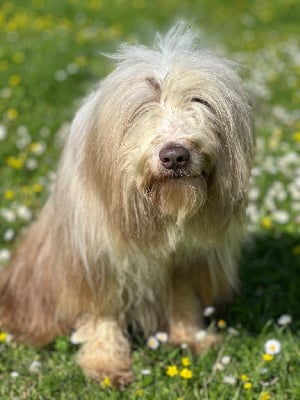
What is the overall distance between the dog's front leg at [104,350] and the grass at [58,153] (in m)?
0.06

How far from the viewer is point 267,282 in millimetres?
4230

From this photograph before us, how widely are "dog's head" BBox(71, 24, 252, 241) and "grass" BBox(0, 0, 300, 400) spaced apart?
672 mm

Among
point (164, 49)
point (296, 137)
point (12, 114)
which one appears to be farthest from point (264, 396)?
point (12, 114)

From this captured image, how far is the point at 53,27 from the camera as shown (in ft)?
28.0

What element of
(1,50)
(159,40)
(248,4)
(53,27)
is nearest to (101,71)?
(1,50)

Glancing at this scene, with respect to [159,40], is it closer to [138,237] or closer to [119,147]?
[119,147]

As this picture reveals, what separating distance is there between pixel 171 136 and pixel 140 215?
0.41 m

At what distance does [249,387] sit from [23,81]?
12.9 feet

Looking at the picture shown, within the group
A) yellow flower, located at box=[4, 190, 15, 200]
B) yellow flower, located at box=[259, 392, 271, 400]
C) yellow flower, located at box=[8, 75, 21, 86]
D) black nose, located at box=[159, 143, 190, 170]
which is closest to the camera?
black nose, located at box=[159, 143, 190, 170]

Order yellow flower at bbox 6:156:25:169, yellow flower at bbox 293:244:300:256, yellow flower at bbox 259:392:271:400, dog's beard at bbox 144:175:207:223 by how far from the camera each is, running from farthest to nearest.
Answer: yellow flower at bbox 6:156:25:169 → yellow flower at bbox 293:244:300:256 → yellow flower at bbox 259:392:271:400 → dog's beard at bbox 144:175:207:223

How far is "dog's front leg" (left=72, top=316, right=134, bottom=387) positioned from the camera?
340cm

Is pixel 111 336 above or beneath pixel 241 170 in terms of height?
beneath

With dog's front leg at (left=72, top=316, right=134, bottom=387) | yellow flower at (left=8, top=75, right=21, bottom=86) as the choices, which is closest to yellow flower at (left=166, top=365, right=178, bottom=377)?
dog's front leg at (left=72, top=316, right=134, bottom=387)

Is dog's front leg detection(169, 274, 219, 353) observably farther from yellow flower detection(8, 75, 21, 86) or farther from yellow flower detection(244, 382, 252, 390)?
yellow flower detection(8, 75, 21, 86)
